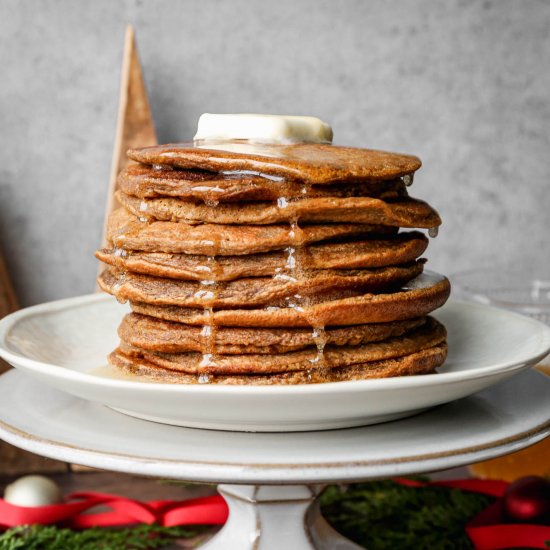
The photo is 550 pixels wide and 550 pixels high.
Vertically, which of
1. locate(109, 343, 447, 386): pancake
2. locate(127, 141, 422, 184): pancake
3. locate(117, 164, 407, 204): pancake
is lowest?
locate(109, 343, 447, 386): pancake

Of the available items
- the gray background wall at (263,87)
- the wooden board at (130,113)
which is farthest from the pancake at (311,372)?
the gray background wall at (263,87)

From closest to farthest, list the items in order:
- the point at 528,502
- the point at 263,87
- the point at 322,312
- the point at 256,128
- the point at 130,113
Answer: the point at 322,312 < the point at 256,128 < the point at 528,502 < the point at 130,113 < the point at 263,87

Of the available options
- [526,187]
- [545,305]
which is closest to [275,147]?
[545,305]

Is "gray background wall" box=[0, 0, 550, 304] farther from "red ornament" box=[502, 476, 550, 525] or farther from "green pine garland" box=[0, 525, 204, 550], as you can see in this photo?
"red ornament" box=[502, 476, 550, 525]

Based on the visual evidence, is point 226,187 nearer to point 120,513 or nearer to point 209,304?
point 209,304

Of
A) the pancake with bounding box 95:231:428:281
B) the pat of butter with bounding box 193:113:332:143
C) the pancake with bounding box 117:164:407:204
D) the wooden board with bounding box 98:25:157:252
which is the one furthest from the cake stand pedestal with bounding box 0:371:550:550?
the wooden board with bounding box 98:25:157:252

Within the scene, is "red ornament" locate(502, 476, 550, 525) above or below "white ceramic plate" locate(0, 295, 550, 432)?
below

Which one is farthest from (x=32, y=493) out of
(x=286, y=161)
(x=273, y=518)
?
(x=286, y=161)
